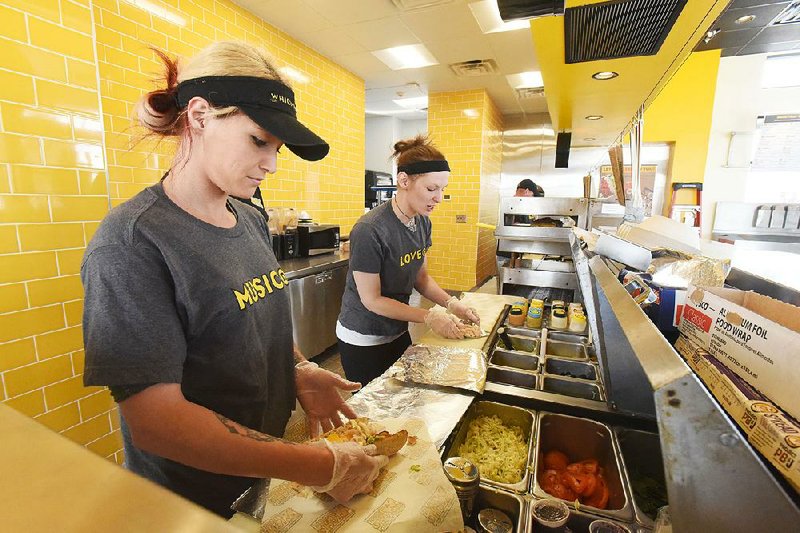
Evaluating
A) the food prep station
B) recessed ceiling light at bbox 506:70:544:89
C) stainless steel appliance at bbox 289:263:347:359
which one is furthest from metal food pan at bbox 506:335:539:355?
recessed ceiling light at bbox 506:70:544:89

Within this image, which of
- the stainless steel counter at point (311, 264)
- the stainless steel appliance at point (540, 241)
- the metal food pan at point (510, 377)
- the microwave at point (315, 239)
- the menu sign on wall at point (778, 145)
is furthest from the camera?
the menu sign on wall at point (778, 145)

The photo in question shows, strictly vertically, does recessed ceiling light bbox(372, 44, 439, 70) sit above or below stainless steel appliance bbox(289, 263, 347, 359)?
above

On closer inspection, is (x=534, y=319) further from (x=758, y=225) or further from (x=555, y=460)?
(x=758, y=225)

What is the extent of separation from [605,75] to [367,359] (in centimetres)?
192

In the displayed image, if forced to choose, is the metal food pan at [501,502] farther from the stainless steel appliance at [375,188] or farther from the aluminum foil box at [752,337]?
the stainless steel appliance at [375,188]

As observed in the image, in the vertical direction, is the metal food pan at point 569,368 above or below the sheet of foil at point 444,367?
below

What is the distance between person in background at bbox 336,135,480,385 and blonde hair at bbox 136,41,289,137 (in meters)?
1.06

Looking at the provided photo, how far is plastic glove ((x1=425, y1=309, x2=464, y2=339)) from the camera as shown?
2043 millimetres

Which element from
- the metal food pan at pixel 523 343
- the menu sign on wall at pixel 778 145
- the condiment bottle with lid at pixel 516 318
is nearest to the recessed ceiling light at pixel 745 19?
the menu sign on wall at pixel 778 145

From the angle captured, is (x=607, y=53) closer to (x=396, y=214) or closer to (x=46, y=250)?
(x=396, y=214)

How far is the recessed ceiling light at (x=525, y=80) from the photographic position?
19.0 ft

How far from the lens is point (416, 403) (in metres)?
1.50

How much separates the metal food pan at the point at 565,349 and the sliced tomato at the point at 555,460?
737 mm

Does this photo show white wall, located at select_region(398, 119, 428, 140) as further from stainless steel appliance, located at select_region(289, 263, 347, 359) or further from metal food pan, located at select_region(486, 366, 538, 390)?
metal food pan, located at select_region(486, 366, 538, 390)
